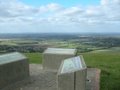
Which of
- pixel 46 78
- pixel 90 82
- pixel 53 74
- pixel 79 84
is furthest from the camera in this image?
pixel 53 74

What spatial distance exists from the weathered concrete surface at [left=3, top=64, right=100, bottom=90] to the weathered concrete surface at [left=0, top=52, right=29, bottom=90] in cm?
24

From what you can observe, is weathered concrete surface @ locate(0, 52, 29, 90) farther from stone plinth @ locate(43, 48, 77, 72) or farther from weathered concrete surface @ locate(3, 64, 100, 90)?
stone plinth @ locate(43, 48, 77, 72)

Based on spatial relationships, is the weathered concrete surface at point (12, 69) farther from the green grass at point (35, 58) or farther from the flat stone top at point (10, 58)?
the green grass at point (35, 58)

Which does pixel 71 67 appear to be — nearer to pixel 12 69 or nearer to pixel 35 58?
pixel 12 69

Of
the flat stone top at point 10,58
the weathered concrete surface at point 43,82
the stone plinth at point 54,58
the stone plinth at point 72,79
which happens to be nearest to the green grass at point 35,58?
the stone plinth at point 54,58

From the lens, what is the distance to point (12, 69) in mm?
9375

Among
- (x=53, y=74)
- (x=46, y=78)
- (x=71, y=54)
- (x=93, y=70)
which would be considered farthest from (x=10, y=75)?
(x=93, y=70)

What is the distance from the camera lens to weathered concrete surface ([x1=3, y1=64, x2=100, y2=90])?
9407 millimetres

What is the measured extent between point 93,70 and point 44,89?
422 centimetres

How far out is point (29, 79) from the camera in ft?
34.3

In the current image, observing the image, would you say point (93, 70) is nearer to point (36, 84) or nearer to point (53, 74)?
point (53, 74)

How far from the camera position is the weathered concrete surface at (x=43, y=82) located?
941 cm

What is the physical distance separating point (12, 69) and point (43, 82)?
153cm

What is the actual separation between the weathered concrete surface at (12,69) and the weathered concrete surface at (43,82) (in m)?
0.24
